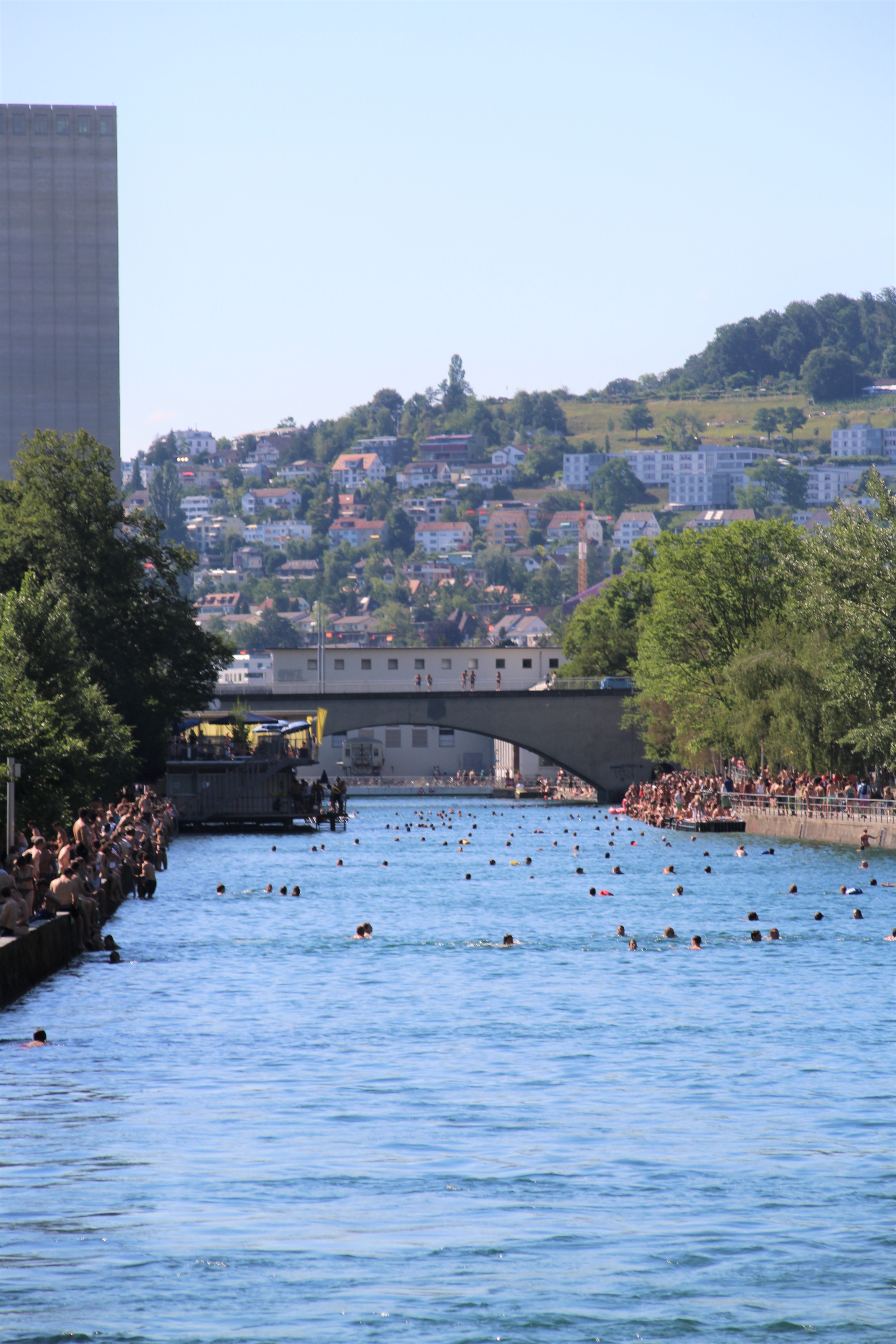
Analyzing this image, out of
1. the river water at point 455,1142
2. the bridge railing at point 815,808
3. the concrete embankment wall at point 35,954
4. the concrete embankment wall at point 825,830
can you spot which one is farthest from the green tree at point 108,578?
the concrete embankment wall at point 35,954

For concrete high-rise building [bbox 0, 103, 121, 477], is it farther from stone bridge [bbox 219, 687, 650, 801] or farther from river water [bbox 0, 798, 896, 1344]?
river water [bbox 0, 798, 896, 1344]

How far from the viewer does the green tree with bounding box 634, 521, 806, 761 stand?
82.2 meters

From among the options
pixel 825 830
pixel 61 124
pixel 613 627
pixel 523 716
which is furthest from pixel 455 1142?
pixel 61 124

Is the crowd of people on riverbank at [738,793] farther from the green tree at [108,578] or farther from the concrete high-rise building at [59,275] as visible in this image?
the concrete high-rise building at [59,275]

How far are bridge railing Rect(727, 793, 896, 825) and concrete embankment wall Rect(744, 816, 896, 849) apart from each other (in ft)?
0.54

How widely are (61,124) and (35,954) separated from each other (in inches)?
5393

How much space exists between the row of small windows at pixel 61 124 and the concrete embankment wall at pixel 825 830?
10495 centimetres

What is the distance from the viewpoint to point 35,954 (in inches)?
1132

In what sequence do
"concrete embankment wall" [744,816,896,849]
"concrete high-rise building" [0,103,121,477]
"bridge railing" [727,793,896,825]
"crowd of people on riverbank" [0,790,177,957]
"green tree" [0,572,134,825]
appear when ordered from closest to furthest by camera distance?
"crowd of people on riverbank" [0,790,177,957] < "green tree" [0,572,134,825] < "concrete embankment wall" [744,816,896,849] < "bridge railing" [727,793,896,825] < "concrete high-rise building" [0,103,121,477]

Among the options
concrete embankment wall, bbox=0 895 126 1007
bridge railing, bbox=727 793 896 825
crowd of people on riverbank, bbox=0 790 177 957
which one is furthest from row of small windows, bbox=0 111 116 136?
concrete embankment wall, bbox=0 895 126 1007

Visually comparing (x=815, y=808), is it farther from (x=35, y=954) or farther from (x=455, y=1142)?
(x=455, y=1142)

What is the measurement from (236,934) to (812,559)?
29.1 m

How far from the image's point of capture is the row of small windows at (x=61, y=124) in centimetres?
15225

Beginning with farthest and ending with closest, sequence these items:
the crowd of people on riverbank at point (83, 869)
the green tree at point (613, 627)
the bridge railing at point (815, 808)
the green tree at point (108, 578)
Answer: the green tree at point (613, 627)
the green tree at point (108, 578)
the bridge railing at point (815, 808)
the crowd of people on riverbank at point (83, 869)
